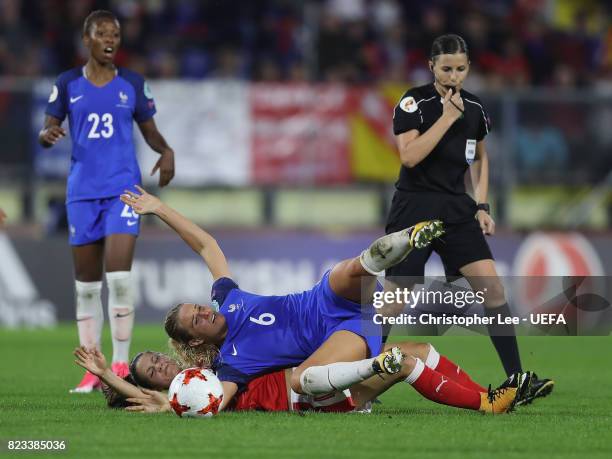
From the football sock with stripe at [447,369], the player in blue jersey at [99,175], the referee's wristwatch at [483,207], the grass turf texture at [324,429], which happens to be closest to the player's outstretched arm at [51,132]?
the player in blue jersey at [99,175]

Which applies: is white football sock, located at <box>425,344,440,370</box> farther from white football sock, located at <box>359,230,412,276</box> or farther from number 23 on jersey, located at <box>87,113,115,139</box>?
number 23 on jersey, located at <box>87,113,115,139</box>

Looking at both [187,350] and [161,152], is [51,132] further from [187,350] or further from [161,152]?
[187,350]

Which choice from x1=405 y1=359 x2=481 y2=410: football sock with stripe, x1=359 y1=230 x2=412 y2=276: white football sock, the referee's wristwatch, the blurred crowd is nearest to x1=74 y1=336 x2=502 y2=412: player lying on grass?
x1=405 y1=359 x2=481 y2=410: football sock with stripe

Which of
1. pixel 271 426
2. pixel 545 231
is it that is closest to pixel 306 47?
pixel 545 231

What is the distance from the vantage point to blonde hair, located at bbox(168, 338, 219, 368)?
779 centimetres

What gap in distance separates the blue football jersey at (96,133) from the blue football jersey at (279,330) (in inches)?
87.5

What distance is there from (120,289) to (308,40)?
9.06 metres

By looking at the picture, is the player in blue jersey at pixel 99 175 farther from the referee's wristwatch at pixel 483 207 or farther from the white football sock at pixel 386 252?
the white football sock at pixel 386 252

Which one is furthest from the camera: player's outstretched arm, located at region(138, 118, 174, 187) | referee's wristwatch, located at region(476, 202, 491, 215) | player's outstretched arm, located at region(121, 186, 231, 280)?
player's outstretched arm, located at region(138, 118, 174, 187)

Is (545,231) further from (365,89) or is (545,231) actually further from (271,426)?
(271,426)

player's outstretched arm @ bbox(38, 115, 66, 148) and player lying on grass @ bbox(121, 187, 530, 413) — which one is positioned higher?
player's outstretched arm @ bbox(38, 115, 66, 148)

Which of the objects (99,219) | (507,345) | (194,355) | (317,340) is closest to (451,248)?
(507,345)

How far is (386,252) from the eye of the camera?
7.17 m

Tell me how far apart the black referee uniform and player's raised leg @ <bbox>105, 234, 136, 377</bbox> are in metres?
2.06
